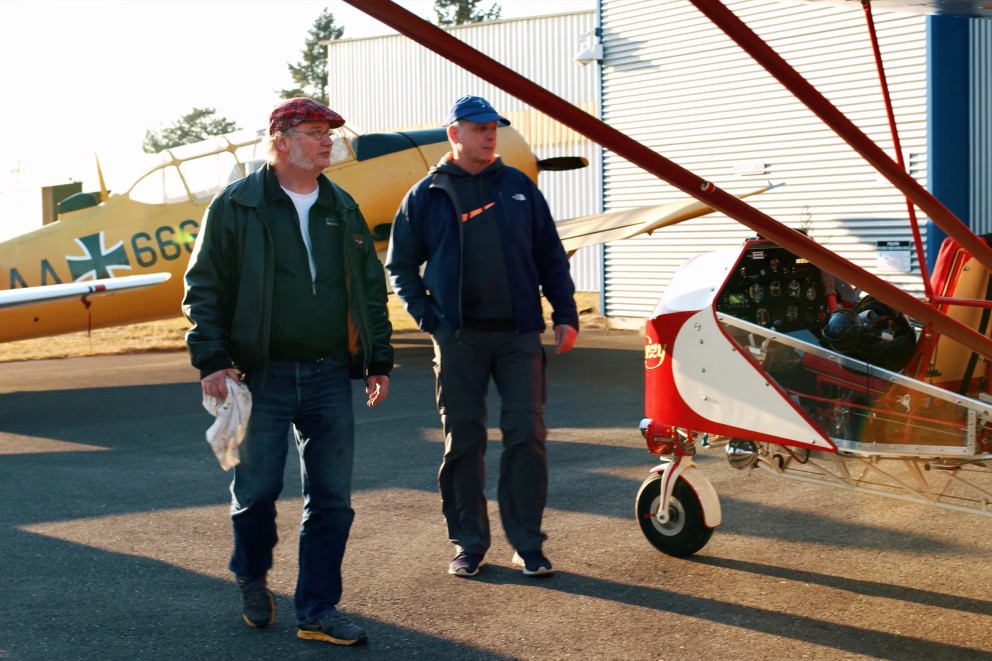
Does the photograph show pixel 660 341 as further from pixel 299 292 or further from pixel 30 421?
pixel 30 421

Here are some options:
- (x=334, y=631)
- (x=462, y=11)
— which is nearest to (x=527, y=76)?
(x=334, y=631)

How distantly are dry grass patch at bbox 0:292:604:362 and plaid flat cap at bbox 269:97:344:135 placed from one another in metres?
10.9

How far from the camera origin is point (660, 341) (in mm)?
4719

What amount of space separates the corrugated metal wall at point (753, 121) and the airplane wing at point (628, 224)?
2.48 meters

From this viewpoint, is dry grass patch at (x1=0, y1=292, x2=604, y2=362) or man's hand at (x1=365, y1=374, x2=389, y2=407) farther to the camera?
dry grass patch at (x1=0, y1=292, x2=604, y2=362)

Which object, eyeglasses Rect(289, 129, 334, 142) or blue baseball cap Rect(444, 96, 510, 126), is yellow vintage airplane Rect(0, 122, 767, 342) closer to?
blue baseball cap Rect(444, 96, 510, 126)

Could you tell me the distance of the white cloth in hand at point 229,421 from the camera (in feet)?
12.4

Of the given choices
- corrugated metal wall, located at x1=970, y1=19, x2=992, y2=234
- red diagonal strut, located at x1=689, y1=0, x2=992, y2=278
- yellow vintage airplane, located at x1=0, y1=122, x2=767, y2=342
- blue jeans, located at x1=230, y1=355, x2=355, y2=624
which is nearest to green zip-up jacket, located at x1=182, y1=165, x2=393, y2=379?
blue jeans, located at x1=230, y1=355, x2=355, y2=624

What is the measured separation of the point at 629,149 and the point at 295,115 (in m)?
1.56

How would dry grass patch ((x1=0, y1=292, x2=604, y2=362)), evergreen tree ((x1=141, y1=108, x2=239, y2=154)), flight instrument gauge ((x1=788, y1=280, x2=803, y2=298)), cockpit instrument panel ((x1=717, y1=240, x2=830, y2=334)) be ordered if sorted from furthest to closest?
evergreen tree ((x1=141, y1=108, x2=239, y2=154))
dry grass patch ((x1=0, y1=292, x2=604, y2=362))
flight instrument gauge ((x1=788, y1=280, x2=803, y2=298))
cockpit instrument panel ((x1=717, y1=240, x2=830, y2=334))

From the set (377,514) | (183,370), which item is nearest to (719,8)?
(377,514)

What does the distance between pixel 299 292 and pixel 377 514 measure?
2.08 m

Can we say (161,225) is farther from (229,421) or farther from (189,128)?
(189,128)

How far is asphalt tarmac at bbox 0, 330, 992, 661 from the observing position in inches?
150
